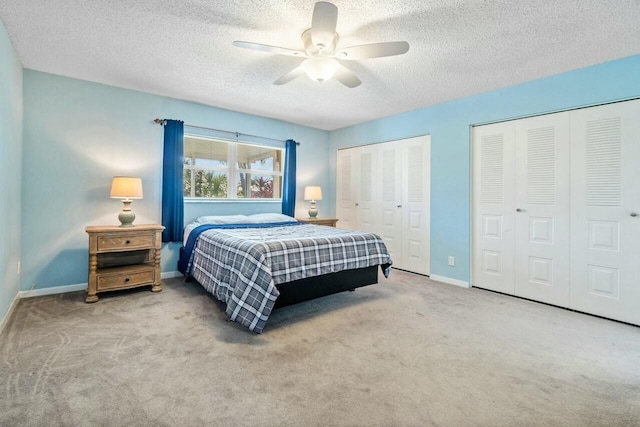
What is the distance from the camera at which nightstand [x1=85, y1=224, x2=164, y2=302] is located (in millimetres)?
3016

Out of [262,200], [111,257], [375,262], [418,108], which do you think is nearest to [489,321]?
[375,262]

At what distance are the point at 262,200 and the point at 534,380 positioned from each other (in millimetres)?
4000

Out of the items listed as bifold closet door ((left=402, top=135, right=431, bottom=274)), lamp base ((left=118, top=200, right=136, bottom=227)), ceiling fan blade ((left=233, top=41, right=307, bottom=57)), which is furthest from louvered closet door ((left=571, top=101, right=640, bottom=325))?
lamp base ((left=118, top=200, right=136, bottom=227))

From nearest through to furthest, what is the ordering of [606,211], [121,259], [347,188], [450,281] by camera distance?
[606,211]
[121,259]
[450,281]
[347,188]

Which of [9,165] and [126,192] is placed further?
[126,192]

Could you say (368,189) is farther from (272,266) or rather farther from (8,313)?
(8,313)

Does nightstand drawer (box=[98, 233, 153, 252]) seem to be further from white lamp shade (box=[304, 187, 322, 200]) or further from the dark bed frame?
white lamp shade (box=[304, 187, 322, 200])

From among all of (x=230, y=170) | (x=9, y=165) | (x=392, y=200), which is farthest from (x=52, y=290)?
(x=392, y=200)

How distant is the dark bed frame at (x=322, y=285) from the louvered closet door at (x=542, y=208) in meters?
1.73

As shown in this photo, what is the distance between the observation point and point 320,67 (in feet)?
7.82

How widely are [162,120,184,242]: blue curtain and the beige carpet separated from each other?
3.82 feet

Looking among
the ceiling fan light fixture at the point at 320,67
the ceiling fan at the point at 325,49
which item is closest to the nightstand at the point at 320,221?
the ceiling fan at the point at 325,49

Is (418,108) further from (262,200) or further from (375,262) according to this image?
(262,200)

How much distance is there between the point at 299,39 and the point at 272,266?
6.25ft
